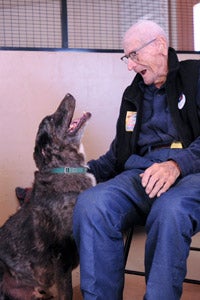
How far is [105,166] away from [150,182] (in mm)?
707

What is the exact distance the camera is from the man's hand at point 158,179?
1572 millimetres

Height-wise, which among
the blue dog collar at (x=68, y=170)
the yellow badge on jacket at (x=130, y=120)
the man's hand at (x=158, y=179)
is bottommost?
the blue dog collar at (x=68, y=170)

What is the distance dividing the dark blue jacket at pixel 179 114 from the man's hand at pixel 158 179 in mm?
71

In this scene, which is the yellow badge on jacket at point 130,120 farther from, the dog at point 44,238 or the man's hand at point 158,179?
the man's hand at point 158,179

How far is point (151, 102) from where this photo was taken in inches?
80.7

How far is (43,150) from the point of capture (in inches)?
91.0

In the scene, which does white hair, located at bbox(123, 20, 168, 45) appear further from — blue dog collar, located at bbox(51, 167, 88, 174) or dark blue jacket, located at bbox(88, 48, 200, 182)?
blue dog collar, located at bbox(51, 167, 88, 174)

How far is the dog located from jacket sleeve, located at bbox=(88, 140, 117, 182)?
0.04 metres

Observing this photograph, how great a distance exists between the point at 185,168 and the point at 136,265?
151 cm

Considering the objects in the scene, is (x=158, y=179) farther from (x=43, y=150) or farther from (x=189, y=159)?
(x=43, y=150)

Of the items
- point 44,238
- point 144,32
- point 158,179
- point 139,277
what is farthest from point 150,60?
point 139,277

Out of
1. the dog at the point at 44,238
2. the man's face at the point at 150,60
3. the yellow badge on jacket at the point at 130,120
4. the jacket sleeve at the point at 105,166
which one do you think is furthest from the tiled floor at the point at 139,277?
the man's face at the point at 150,60

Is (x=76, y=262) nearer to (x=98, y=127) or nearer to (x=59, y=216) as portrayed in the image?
(x=59, y=216)

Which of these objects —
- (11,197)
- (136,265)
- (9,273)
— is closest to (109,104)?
(11,197)
